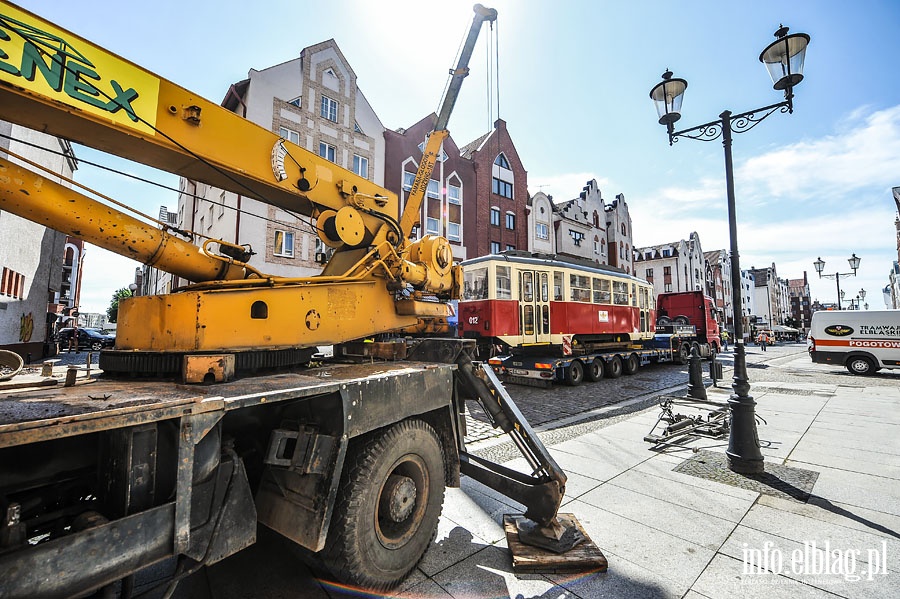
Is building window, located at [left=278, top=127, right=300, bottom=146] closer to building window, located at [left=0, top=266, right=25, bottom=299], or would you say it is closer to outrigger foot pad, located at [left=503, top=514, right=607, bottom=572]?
building window, located at [left=0, top=266, right=25, bottom=299]

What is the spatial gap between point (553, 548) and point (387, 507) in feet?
4.47

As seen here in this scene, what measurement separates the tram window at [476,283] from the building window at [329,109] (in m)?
14.0

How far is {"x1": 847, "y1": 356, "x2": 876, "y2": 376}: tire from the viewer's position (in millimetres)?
14289

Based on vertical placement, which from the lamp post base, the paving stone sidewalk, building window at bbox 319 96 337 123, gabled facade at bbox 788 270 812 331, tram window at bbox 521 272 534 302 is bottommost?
the paving stone sidewalk

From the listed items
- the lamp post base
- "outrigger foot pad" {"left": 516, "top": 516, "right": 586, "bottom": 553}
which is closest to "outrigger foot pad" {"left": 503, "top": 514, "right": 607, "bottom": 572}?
"outrigger foot pad" {"left": 516, "top": 516, "right": 586, "bottom": 553}

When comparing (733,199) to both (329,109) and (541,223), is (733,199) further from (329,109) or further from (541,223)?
(541,223)

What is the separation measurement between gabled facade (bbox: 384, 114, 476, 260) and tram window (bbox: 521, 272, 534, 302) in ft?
36.6

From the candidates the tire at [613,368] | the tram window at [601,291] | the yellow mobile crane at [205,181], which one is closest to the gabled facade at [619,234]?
the tram window at [601,291]

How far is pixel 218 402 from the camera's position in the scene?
1.85 metres

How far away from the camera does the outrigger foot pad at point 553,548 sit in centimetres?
295

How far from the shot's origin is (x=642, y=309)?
1659cm

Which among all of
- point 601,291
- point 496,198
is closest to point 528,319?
point 601,291

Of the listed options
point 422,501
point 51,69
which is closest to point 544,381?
point 422,501

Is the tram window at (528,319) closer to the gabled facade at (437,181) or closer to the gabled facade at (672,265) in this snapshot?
the gabled facade at (437,181)
